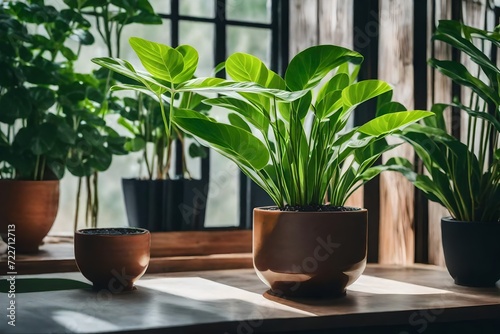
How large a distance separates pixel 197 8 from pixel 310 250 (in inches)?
39.1

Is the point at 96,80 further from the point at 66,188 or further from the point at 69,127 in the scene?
the point at 66,188

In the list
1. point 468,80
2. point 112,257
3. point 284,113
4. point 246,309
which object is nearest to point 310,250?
point 246,309

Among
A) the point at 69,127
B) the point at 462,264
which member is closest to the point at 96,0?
the point at 69,127

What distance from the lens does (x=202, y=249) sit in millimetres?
1815

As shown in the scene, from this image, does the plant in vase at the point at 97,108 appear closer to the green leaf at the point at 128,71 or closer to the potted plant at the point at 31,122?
the potted plant at the point at 31,122

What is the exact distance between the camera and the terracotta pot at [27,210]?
5.34 ft

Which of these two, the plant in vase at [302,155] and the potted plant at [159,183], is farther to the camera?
the potted plant at [159,183]

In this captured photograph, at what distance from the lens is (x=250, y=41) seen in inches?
81.3

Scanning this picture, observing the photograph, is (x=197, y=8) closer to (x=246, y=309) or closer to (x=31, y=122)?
(x=31, y=122)

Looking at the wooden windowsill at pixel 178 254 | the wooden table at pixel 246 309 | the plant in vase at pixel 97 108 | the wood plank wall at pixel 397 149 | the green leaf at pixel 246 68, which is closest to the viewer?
the wooden table at pixel 246 309

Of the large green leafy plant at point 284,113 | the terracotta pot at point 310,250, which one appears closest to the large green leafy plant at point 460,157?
the large green leafy plant at point 284,113

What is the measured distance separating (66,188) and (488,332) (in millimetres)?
1182

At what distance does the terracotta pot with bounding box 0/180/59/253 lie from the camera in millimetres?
1627

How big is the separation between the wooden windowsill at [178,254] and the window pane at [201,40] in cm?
50
